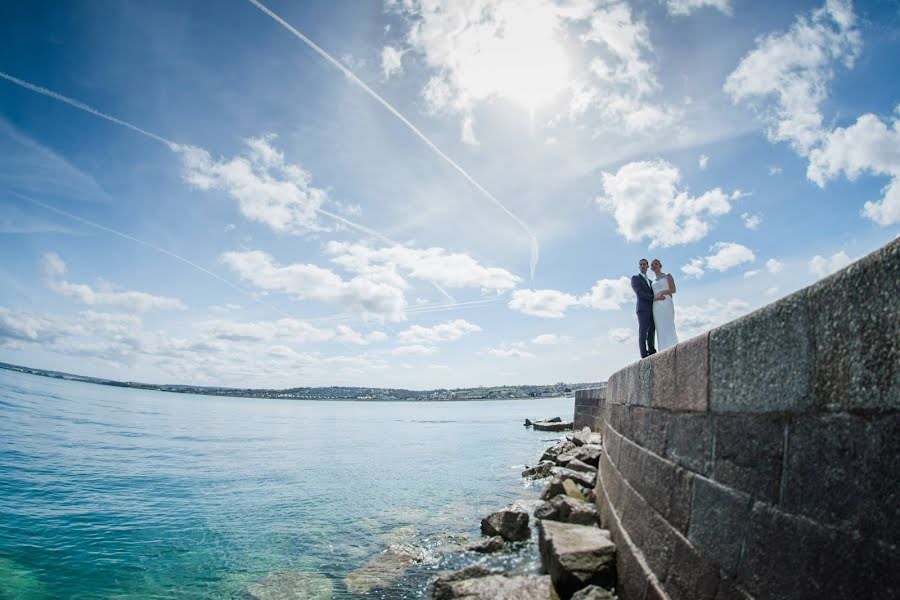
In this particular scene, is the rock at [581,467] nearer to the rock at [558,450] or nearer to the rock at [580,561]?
the rock at [558,450]

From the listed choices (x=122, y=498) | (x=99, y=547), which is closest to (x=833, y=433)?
(x=99, y=547)

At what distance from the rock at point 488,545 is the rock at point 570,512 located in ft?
2.62

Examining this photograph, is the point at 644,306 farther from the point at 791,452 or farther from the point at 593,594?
the point at 791,452

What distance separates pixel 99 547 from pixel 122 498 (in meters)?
4.41

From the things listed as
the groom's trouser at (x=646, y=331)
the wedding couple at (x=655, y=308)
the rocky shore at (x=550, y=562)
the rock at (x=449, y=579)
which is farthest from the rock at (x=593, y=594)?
the groom's trouser at (x=646, y=331)

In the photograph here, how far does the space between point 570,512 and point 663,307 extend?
4022mm

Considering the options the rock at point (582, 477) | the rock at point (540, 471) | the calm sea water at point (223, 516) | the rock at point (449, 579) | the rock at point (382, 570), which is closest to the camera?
the rock at point (449, 579)

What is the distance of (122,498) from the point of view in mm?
12375

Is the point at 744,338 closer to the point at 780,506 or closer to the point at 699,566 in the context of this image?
the point at 780,506

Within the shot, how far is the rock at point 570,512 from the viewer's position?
7.01 metres

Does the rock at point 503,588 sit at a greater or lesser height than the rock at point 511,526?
greater

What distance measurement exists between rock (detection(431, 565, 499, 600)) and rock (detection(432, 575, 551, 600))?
0.18 metres

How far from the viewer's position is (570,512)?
7145 mm

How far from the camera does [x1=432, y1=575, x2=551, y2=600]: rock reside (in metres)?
4.84
